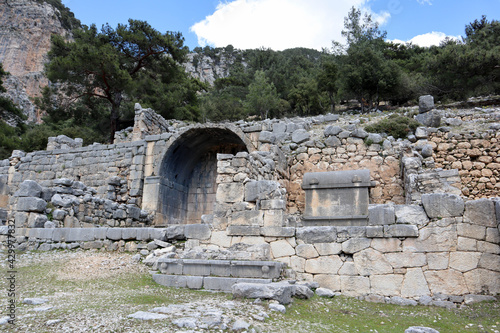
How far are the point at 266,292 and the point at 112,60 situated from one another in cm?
1943

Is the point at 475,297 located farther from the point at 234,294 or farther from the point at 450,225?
the point at 234,294

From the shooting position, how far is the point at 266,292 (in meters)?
4.72

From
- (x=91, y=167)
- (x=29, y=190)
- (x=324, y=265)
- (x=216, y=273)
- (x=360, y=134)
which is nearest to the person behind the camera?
(x=216, y=273)

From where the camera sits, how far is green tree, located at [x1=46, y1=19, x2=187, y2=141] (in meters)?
20.8

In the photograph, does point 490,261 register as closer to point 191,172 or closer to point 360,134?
point 360,134

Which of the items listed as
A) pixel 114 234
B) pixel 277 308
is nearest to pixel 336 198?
pixel 277 308

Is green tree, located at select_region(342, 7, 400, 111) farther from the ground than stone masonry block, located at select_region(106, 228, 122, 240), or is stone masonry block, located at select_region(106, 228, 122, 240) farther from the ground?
green tree, located at select_region(342, 7, 400, 111)

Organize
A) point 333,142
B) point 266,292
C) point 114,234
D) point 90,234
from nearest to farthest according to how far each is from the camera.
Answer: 1. point 266,292
2. point 114,234
3. point 90,234
4. point 333,142

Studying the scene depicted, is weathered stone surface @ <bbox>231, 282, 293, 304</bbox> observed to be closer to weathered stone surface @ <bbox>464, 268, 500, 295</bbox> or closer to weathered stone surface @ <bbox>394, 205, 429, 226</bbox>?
weathered stone surface @ <bbox>394, 205, 429, 226</bbox>

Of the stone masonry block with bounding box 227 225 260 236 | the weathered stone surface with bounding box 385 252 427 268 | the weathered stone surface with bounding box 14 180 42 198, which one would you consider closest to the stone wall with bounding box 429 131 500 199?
the weathered stone surface with bounding box 385 252 427 268

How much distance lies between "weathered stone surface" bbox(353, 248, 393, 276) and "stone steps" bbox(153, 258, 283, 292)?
3.99 feet

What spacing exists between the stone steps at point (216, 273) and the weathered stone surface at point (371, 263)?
3.99 feet

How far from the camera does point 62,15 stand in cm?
5603

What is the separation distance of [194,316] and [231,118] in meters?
24.2
